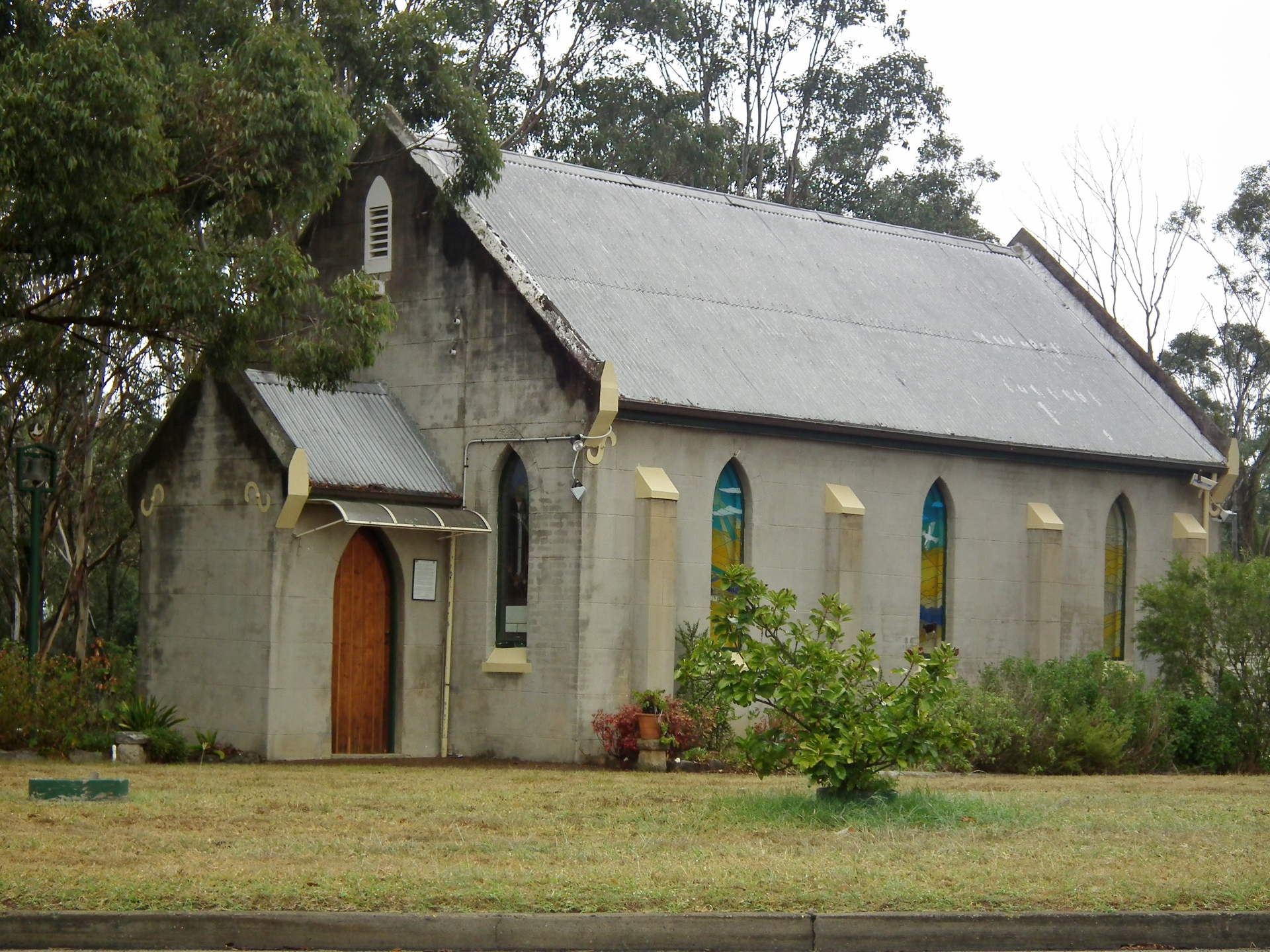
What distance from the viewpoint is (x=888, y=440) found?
2620cm

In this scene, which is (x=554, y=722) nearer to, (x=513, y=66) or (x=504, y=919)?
(x=504, y=919)

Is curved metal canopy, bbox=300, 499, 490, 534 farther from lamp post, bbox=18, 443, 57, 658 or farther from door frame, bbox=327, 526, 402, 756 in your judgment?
lamp post, bbox=18, 443, 57, 658

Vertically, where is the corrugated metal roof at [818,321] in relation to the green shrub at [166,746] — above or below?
above

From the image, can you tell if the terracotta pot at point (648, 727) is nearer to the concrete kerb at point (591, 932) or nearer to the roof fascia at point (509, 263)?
the roof fascia at point (509, 263)

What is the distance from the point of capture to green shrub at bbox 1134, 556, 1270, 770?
2511cm

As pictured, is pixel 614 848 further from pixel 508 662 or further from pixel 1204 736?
pixel 1204 736

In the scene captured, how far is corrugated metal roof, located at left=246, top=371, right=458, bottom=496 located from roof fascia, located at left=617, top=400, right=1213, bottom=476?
3088mm

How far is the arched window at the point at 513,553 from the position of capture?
2380 cm

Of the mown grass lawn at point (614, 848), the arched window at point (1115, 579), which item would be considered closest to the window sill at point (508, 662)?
the mown grass lawn at point (614, 848)

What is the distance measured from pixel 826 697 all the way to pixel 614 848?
106 inches

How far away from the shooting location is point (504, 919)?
993cm

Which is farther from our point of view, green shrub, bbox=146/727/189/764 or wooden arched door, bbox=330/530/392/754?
wooden arched door, bbox=330/530/392/754

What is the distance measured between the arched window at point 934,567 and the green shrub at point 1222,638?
3000 millimetres

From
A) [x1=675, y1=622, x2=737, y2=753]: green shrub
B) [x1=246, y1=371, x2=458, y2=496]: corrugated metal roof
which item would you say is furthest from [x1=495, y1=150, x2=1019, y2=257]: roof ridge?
[x1=675, y1=622, x2=737, y2=753]: green shrub
